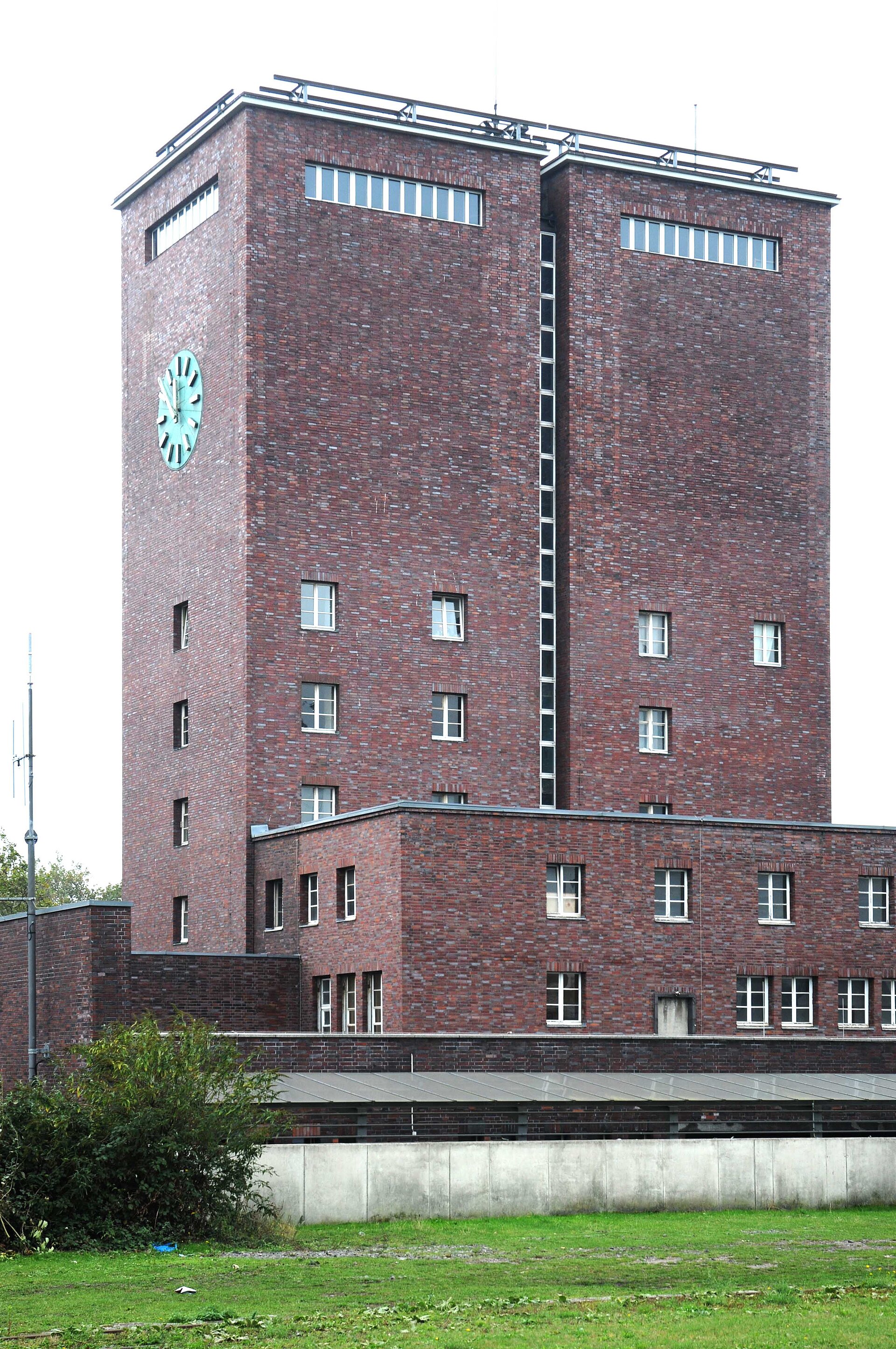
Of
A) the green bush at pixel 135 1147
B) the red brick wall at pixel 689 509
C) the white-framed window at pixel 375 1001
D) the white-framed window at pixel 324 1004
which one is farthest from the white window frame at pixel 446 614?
the green bush at pixel 135 1147

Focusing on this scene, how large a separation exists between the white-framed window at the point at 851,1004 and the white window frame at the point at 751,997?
208cm

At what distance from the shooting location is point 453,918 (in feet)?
157

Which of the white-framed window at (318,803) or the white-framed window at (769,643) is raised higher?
the white-framed window at (769,643)

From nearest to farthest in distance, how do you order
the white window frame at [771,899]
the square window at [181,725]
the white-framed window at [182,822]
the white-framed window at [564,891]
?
the white-framed window at [564,891] < the white window frame at [771,899] < the white-framed window at [182,822] < the square window at [181,725]

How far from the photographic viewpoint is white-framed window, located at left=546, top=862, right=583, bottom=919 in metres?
49.2

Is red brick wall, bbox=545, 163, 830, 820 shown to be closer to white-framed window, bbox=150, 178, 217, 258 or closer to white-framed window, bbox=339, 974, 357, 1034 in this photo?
white-framed window, bbox=150, 178, 217, 258

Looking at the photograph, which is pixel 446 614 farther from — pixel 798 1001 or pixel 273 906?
pixel 798 1001

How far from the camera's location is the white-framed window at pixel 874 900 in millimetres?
53125

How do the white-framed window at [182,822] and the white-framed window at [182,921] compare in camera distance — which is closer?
the white-framed window at [182,921]

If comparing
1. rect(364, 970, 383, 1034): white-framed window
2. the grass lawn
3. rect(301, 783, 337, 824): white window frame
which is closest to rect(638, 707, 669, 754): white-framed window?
rect(301, 783, 337, 824): white window frame

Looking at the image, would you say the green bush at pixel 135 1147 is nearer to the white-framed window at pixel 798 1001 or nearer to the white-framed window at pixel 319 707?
the white-framed window at pixel 798 1001

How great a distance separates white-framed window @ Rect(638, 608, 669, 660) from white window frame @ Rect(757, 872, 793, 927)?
10.6 metres

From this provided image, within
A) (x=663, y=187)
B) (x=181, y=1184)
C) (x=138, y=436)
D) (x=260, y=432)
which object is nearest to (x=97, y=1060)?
(x=181, y=1184)

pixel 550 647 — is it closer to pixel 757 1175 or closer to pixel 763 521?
pixel 763 521
